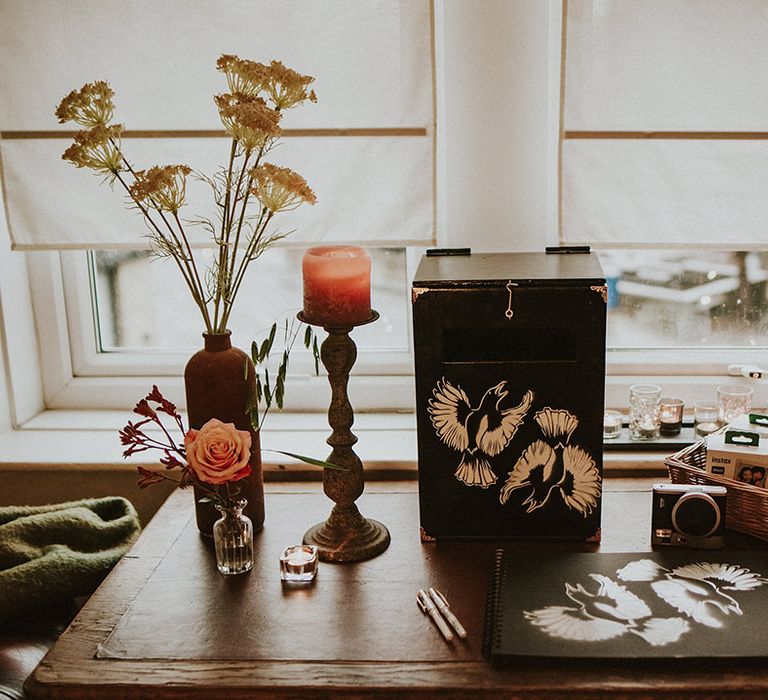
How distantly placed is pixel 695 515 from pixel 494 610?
0.36 meters

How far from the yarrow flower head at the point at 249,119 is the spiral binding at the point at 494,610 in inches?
27.4

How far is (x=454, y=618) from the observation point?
113 centimetres

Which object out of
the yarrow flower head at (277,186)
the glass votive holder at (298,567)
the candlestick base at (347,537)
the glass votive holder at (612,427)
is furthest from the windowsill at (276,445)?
the yarrow flower head at (277,186)

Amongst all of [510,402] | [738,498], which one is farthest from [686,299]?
[510,402]

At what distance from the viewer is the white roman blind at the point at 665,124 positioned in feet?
5.13

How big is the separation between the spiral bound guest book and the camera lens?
0.03m

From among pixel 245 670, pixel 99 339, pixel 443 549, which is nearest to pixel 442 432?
pixel 443 549

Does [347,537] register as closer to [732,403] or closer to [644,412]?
[644,412]

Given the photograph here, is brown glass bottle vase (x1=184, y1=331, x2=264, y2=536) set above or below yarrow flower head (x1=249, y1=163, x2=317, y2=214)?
below

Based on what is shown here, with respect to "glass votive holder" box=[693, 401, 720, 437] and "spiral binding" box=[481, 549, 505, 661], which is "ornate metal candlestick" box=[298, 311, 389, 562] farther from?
"glass votive holder" box=[693, 401, 720, 437]

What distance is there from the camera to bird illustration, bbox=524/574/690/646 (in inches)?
41.9

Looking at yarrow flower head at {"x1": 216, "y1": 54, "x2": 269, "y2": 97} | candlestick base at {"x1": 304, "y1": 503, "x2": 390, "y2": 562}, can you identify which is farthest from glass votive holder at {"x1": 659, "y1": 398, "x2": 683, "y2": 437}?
yarrow flower head at {"x1": 216, "y1": 54, "x2": 269, "y2": 97}

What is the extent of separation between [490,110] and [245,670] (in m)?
1.08

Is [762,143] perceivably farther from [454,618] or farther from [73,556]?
[73,556]
